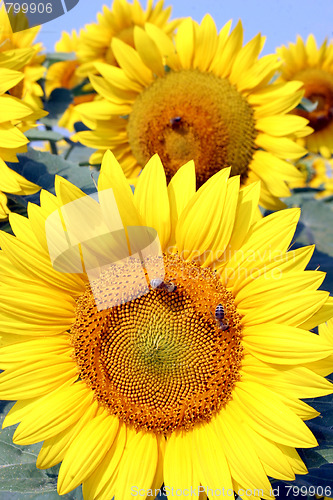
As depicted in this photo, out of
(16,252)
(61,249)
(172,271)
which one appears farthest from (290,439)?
(16,252)

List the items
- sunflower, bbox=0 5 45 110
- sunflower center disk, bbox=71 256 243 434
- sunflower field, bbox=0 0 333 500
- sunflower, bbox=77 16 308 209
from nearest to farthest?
sunflower field, bbox=0 0 333 500, sunflower center disk, bbox=71 256 243 434, sunflower, bbox=77 16 308 209, sunflower, bbox=0 5 45 110

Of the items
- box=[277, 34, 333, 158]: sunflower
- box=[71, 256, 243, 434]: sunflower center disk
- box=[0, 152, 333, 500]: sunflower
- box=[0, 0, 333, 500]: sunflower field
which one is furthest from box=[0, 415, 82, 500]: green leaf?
box=[277, 34, 333, 158]: sunflower

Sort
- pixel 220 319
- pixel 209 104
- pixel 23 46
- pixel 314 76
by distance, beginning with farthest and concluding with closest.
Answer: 1. pixel 314 76
2. pixel 23 46
3. pixel 209 104
4. pixel 220 319

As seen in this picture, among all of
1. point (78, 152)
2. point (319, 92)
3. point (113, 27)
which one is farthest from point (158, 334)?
point (319, 92)

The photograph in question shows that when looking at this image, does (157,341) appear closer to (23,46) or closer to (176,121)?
(176,121)

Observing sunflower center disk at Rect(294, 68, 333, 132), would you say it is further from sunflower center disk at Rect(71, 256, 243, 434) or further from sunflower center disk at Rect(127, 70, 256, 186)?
sunflower center disk at Rect(71, 256, 243, 434)

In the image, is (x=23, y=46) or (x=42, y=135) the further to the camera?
(x=23, y=46)
